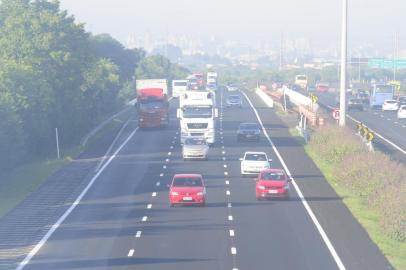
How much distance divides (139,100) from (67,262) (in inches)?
1874

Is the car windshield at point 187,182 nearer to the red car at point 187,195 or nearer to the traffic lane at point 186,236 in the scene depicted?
the red car at point 187,195

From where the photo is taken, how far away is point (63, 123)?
77250 mm

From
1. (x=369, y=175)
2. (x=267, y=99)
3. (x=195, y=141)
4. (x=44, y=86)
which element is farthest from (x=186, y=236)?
(x=267, y=99)

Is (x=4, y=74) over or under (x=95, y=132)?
over

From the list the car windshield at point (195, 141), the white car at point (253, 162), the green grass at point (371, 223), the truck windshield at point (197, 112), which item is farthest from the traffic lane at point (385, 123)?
the green grass at point (371, 223)

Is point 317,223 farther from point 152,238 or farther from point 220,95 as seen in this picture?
point 220,95

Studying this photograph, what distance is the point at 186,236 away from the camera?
34.7m

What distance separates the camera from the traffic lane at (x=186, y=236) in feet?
98.5

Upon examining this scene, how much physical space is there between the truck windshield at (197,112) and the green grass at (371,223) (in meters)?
13.6

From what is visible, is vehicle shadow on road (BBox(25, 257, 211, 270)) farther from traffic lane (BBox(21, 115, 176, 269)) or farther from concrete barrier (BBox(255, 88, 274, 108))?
concrete barrier (BBox(255, 88, 274, 108))

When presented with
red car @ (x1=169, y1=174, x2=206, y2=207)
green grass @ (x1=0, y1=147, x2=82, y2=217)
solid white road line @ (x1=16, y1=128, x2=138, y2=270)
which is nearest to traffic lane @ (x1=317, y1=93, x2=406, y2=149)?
solid white road line @ (x1=16, y1=128, x2=138, y2=270)

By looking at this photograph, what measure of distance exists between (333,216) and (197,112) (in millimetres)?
28170

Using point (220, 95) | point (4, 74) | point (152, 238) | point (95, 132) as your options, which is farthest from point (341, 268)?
point (220, 95)

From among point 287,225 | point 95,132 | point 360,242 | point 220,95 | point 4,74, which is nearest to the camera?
point 360,242
